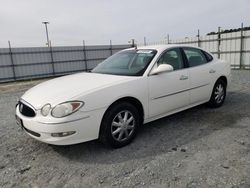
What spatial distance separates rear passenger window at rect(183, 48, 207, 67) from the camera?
4223 mm

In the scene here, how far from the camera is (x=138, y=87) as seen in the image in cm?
323

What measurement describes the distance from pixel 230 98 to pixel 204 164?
3693mm

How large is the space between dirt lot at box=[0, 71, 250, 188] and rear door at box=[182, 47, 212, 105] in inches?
23.0

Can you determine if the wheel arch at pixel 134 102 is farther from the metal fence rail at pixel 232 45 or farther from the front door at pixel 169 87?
the metal fence rail at pixel 232 45

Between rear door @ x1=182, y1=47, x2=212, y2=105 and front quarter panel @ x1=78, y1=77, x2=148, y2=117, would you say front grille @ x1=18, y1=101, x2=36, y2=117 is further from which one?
rear door @ x1=182, y1=47, x2=212, y2=105

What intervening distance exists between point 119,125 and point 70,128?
29.0 inches

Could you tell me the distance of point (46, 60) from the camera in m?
16.1

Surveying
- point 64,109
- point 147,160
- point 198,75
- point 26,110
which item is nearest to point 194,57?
point 198,75

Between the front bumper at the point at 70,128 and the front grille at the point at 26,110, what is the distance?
0.23 ft

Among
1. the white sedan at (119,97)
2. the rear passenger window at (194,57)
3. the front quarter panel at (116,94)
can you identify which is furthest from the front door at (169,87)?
the rear passenger window at (194,57)

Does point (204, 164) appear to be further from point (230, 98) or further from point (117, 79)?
point (230, 98)

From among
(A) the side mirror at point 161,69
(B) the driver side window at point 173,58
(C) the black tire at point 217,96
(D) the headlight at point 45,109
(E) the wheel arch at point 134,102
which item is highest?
(B) the driver side window at point 173,58

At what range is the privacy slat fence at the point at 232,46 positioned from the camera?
503 inches

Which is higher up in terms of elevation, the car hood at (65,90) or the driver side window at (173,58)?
the driver side window at (173,58)
